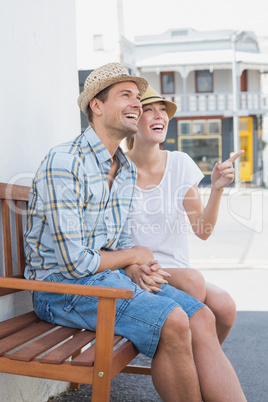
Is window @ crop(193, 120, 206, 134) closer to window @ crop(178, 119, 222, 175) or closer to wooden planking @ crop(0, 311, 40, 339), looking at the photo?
A: window @ crop(178, 119, 222, 175)

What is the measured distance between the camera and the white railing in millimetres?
26219

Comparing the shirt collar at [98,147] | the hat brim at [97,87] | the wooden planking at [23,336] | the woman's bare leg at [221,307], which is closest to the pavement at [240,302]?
the woman's bare leg at [221,307]

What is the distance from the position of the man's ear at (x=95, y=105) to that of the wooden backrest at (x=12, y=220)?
1.76 ft

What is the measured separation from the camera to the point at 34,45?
113 inches

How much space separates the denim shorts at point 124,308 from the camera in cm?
205

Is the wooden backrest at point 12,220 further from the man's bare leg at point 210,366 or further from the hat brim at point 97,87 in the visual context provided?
the man's bare leg at point 210,366

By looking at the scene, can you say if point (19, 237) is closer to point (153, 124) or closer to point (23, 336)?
point (23, 336)

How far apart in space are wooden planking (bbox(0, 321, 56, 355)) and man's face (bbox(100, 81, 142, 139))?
96 centimetres

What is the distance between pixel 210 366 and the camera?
85.2 inches

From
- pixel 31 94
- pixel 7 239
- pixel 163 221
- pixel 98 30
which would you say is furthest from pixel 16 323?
pixel 98 30

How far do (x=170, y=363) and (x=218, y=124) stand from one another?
83.4ft

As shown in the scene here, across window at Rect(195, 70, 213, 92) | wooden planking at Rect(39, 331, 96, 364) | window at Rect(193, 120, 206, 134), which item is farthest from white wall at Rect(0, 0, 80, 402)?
window at Rect(195, 70, 213, 92)

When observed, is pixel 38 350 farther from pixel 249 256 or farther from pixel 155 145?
pixel 249 256

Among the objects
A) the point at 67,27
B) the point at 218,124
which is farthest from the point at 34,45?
the point at 218,124
